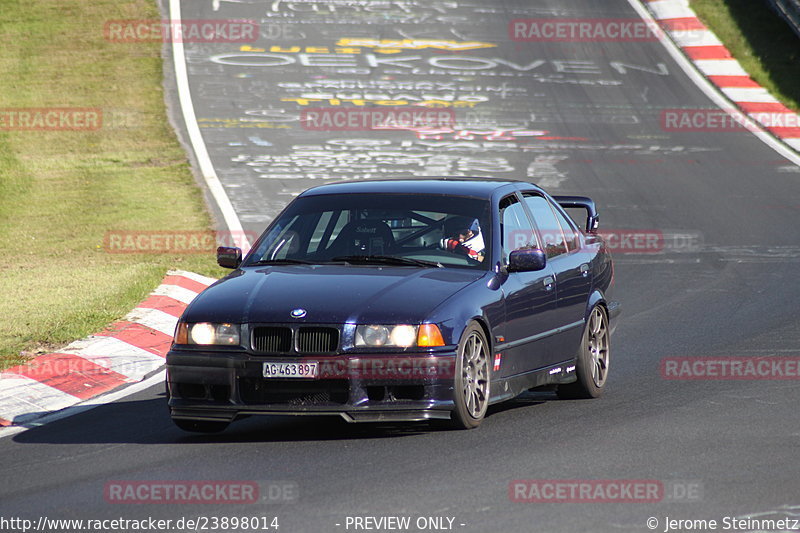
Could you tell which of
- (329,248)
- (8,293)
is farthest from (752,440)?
(8,293)

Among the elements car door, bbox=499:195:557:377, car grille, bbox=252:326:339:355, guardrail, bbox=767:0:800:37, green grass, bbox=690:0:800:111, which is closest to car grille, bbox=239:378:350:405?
car grille, bbox=252:326:339:355

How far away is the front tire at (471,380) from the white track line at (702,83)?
16.2m

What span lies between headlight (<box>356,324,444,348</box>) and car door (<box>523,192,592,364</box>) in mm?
1677

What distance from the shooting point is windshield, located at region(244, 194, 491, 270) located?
8.54 metres

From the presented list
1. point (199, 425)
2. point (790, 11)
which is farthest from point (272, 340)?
point (790, 11)

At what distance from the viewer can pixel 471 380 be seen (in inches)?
313

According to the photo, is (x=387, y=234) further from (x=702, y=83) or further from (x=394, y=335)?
(x=702, y=83)

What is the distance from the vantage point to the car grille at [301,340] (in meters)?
7.56

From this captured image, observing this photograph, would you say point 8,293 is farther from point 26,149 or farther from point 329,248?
point 26,149

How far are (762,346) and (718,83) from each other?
59.9 feet

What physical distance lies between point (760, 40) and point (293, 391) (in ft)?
84.3

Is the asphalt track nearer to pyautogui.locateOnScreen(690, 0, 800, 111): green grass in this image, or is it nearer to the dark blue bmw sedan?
the dark blue bmw sedan

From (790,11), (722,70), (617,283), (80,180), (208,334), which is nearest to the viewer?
(208,334)

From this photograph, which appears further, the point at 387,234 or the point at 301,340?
the point at 387,234
